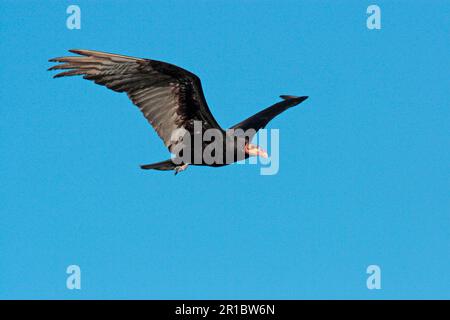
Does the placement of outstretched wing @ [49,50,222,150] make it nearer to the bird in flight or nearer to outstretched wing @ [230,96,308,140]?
the bird in flight

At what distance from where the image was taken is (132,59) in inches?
417

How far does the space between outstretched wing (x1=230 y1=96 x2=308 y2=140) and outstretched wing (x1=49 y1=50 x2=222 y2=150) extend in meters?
1.72

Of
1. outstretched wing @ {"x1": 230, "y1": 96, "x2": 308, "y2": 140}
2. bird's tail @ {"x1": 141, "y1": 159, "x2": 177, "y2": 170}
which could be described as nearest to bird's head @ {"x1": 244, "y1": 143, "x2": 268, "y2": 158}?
outstretched wing @ {"x1": 230, "y1": 96, "x2": 308, "y2": 140}

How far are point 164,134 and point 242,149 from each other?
130 cm

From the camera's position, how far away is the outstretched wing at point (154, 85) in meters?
10.6

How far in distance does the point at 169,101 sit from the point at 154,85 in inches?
13.9

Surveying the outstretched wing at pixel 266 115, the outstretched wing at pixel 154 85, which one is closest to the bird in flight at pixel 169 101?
the outstretched wing at pixel 154 85

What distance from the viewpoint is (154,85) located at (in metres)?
11.0

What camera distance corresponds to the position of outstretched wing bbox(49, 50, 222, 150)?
1060 centimetres

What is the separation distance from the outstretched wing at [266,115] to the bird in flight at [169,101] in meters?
1.23

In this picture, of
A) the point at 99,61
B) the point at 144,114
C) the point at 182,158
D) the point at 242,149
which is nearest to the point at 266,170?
the point at 242,149

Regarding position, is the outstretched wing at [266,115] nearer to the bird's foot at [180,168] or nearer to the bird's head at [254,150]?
the bird's head at [254,150]
